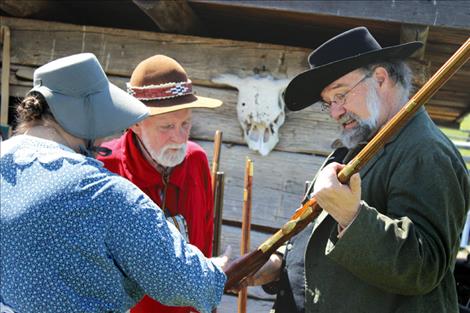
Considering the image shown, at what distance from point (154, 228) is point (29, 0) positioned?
9.98 feet

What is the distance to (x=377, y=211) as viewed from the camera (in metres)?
2.43

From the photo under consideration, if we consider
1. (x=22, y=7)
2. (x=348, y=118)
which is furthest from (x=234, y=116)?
(x=348, y=118)

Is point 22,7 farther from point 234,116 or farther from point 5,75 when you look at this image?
point 234,116

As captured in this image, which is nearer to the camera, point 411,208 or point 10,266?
point 10,266

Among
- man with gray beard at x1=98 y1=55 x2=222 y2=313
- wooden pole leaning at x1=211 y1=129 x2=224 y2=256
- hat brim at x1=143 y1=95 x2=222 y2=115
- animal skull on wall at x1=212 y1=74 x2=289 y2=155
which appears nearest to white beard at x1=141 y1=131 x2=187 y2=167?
man with gray beard at x1=98 y1=55 x2=222 y2=313

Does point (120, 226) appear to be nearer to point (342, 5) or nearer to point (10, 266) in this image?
point (10, 266)

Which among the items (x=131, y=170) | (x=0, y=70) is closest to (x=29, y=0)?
(x=0, y=70)

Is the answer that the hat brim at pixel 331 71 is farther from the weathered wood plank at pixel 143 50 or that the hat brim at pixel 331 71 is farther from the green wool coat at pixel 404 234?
the weathered wood plank at pixel 143 50

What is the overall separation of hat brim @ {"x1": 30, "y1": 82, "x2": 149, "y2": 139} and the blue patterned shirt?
0.09 metres

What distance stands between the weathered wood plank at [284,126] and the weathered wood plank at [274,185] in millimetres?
77

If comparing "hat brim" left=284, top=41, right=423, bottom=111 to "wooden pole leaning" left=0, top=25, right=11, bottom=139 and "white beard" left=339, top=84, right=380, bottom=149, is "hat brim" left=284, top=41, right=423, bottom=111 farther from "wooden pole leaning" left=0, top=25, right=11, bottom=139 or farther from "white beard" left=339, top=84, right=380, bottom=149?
"wooden pole leaning" left=0, top=25, right=11, bottom=139

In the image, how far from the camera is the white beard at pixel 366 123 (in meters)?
2.66

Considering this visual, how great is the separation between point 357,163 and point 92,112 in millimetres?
914

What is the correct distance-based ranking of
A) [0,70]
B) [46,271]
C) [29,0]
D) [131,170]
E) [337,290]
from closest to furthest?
[46,271] → [337,290] → [131,170] → [29,0] → [0,70]
